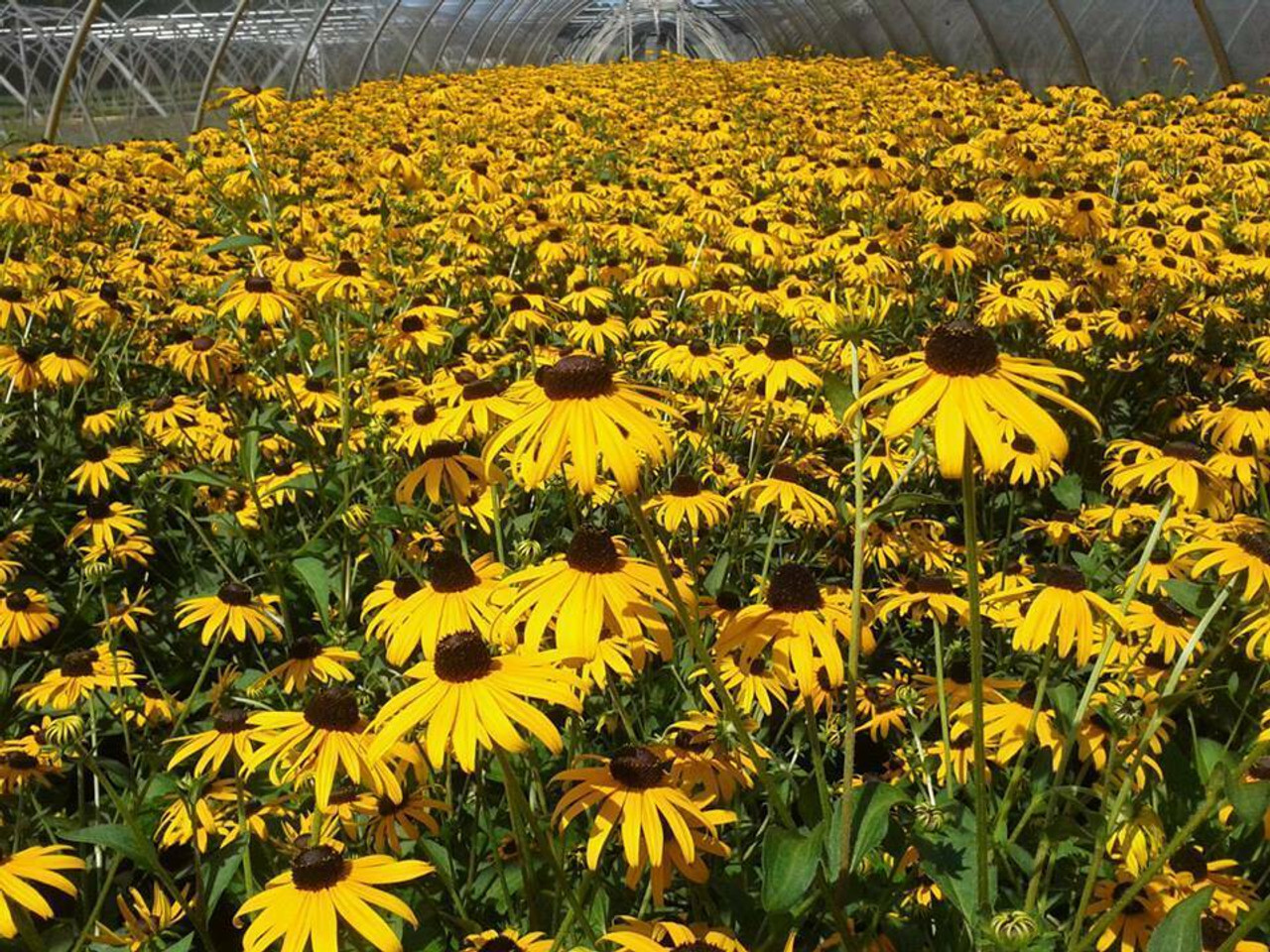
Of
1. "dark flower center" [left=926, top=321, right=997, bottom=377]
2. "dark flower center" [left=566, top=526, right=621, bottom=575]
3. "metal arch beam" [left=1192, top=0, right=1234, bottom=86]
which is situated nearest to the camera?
"dark flower center" [left=926, top=321, right=997, bottom=377]

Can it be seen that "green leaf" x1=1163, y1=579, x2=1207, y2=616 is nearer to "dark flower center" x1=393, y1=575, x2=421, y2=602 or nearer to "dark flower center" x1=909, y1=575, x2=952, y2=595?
"dark flower center" x1=909, y1=575, x2=952, y2=595

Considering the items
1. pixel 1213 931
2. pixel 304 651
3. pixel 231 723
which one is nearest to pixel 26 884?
pixel 231 723

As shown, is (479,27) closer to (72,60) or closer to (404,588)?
(72,60)

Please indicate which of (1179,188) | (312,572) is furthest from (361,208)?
(1179,188)

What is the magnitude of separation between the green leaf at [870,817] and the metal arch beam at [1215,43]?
14476mm

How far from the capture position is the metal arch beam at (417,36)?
22.4 meters

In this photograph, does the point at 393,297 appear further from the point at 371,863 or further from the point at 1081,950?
the point at 1081,950

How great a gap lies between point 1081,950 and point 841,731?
115 centimetres

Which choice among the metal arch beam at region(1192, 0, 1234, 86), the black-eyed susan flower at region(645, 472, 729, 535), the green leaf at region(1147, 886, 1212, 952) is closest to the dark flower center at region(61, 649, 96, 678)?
the black-eyed susan flower at region(645, 472, 729, 535)

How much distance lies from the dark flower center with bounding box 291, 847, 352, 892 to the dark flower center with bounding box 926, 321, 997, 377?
116 cm

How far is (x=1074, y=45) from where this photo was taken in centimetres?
1547

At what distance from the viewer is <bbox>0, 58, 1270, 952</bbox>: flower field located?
1686 millimetres

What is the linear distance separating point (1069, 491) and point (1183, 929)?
3281mm

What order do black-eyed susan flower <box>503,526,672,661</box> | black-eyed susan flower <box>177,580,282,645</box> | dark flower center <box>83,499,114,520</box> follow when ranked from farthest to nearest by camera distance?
dark flower center <box>83,499,114,520</box>, black-eyed susan flower <box>177,580,282,645</box>, black-eyed susan flower <box>503,526,672,661</box>
